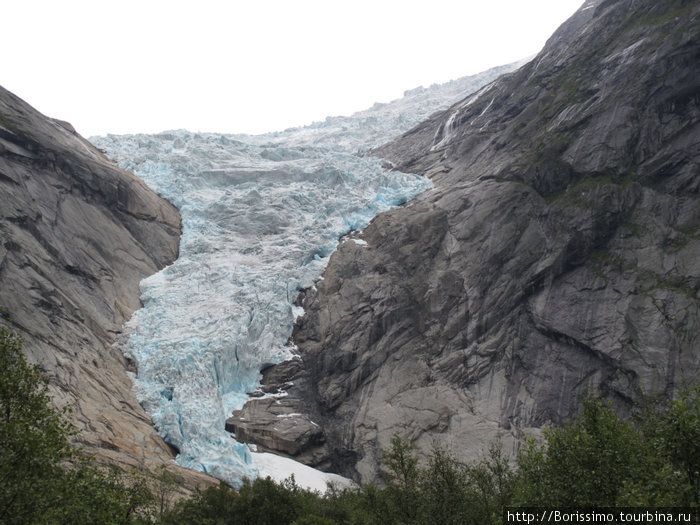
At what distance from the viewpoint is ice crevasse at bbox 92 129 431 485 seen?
36531mm

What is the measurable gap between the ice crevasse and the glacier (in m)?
0.10

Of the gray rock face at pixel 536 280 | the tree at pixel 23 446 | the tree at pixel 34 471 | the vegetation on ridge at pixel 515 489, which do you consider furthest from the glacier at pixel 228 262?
the tree at pixel 23 446

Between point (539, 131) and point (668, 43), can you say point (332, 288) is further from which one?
point (668, 43)

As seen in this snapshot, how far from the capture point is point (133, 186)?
185 ft

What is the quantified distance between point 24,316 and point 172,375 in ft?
33.7

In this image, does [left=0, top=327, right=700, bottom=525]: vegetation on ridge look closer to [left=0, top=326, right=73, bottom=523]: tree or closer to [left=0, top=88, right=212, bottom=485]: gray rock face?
[left=0, top=326, right=73, bottom=523]: tree

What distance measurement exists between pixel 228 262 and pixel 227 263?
0.89 feet

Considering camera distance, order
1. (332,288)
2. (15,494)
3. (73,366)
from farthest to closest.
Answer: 1. (332,288)
2. (73,366)
3. (15,494)

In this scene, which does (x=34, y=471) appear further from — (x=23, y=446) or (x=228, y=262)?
(x=228, y=262)

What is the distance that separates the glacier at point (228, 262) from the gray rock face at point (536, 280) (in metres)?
3.91

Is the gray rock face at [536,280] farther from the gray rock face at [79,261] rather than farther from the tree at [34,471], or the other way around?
the tree at [34,471]

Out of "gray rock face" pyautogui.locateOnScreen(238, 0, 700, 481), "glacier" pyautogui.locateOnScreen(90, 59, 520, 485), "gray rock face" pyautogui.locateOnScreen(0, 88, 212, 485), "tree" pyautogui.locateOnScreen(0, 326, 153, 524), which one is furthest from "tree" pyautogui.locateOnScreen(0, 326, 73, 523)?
"gray rock face" pyautogui.locateOnScreen(238, 0, 700, 481)

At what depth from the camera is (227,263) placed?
52.6 meters

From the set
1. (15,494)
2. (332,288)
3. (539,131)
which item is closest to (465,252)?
(332,288)
